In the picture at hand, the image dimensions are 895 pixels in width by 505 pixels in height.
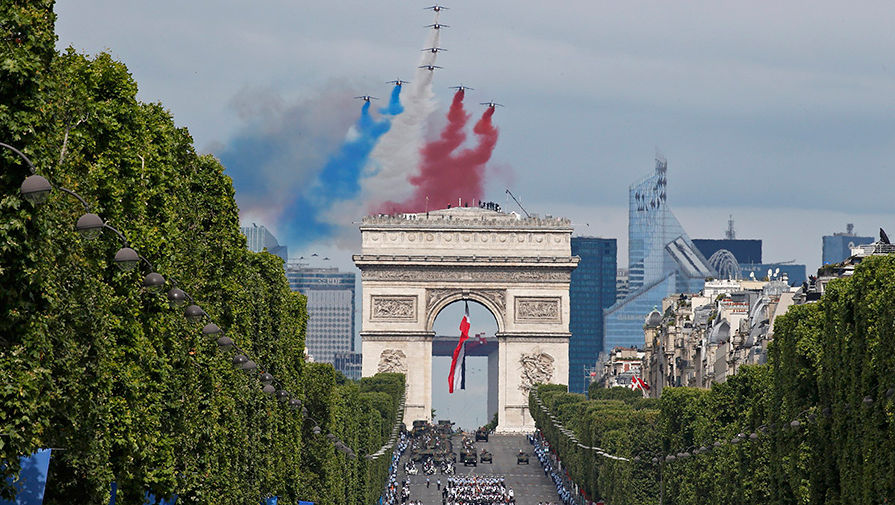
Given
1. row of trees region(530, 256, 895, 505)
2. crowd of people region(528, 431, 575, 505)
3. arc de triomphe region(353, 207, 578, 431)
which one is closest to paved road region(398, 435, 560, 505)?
crowd of people region(528, 431, 575, 505)

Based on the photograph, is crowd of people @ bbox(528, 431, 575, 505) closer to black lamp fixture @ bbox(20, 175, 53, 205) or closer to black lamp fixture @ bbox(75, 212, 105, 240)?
black lamp fixture @ bbox(75, 212, 105, 240)

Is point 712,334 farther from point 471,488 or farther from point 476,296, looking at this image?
point 476,296

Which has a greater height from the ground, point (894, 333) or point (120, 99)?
point (120, 99)

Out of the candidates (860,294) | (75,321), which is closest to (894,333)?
(860,294)

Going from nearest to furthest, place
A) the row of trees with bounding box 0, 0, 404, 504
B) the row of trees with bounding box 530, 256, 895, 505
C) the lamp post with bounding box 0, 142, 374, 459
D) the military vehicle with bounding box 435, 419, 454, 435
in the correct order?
the lamp post with bounding box 0, 142, 374, 459
the row of trees with bounding box 0, 0, 404, 504
the row of trees with bounding box 530, 256, 895, 505
the military vehicle with bounding box 435, 419, 454, 435

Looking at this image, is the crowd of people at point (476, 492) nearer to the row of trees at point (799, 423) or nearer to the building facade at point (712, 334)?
the building facade at point (712, 334)

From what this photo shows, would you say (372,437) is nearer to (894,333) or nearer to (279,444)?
(279,444)

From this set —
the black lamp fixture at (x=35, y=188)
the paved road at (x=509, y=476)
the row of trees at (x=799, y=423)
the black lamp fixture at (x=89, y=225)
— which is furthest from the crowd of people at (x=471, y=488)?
the black lamp fixture at (x=35, y=188)
